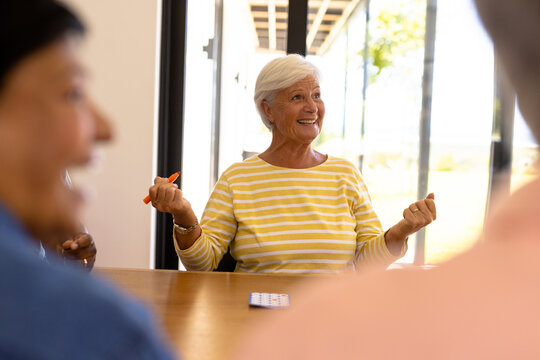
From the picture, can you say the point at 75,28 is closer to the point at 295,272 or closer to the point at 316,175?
the point at 295,272

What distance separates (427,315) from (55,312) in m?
0.17

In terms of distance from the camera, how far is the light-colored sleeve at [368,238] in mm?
1637

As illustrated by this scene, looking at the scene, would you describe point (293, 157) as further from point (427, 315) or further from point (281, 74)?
point (427, 315)

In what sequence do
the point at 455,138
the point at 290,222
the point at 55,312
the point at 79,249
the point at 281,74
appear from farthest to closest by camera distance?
the point at 455,138, the point at 281,74, the point at 290,222, the point at 79,249, the point at 55,312

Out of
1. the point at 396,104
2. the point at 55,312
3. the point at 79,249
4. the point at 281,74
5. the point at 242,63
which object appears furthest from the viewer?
the point at 242,63

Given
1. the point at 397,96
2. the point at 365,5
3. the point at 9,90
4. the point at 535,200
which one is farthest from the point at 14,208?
the point at 365,5

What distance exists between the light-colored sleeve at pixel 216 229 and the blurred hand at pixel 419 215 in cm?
58

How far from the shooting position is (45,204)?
0.25m

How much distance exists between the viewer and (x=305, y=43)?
266cm

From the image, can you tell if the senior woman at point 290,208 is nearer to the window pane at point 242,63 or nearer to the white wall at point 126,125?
the white wall at point 126,125

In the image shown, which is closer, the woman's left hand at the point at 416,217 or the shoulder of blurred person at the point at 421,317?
the shoulder of blurred person at the point at 421,317

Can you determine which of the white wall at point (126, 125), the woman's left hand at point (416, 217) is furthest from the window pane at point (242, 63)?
the woman's left hand at point (416, 217)

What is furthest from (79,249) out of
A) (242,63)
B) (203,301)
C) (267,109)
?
(242,63)

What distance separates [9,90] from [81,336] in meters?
0.12
